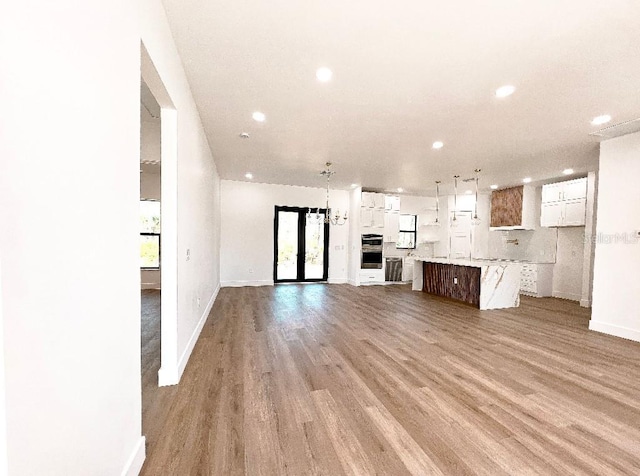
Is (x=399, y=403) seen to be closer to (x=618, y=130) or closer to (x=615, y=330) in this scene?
(x=615, y=330)

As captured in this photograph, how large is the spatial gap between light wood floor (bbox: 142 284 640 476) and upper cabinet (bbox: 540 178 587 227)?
330 centimetres

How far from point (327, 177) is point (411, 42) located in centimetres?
484

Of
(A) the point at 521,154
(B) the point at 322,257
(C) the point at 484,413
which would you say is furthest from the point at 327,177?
(C) the point at 484,413

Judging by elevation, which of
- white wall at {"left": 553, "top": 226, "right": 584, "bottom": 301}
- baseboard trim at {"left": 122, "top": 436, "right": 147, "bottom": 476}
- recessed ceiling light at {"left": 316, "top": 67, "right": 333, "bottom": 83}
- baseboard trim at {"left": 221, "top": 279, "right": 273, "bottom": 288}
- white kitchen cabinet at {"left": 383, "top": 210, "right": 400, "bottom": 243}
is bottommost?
baseboard trim at {"left": 221, "top": 279, "right": 273, "bottom": 288}

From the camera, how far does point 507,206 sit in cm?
780

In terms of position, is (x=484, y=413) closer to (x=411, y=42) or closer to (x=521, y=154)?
(x=411, y=42)

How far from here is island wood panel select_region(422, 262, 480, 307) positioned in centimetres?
578

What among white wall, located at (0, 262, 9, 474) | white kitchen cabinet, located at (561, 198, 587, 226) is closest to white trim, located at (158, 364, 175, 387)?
white wall, located at (0, 262, 9, 474)

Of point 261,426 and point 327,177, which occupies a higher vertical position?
point 327,177

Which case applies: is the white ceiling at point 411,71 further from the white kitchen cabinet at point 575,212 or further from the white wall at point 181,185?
the white kitchen cabinet at point 575,212

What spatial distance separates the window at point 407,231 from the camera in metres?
9.13

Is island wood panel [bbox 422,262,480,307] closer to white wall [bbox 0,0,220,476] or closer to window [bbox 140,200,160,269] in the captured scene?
white wall [bbox 0,0,220,476]

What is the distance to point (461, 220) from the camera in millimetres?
8898

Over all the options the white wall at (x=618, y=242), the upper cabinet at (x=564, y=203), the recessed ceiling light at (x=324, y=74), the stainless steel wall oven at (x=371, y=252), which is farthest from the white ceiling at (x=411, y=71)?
the stainless steel wall oven at (x=371, y=252)
